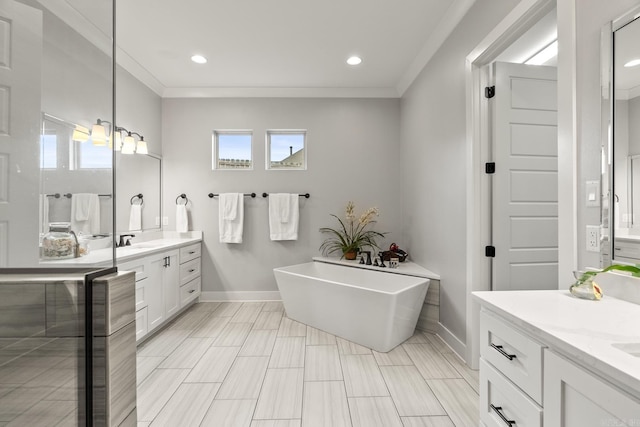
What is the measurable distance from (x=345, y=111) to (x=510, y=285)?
8.92 feet

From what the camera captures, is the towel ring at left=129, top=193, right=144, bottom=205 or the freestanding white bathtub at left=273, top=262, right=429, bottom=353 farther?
the towel ring at left=129, top=193, right=144, bottom=205

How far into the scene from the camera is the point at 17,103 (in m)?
0.79

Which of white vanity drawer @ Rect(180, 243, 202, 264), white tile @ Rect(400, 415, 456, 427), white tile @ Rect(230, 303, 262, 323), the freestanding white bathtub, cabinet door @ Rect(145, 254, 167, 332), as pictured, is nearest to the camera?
white tile @ Rect(400, 415, 456, 427)

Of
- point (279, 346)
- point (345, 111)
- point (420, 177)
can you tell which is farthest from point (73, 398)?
point (345, 111)

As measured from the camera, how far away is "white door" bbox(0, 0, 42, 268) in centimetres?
76

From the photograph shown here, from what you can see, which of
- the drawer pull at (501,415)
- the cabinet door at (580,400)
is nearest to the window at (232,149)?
the drawer pull at (501,415)

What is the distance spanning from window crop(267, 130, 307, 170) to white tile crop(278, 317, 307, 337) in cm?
196

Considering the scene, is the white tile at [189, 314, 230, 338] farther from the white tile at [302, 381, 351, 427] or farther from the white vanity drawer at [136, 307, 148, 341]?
the white tile at [302, 381, 351, 427]

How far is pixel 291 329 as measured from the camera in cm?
284

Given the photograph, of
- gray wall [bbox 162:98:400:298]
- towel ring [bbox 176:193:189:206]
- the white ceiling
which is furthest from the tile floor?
the white ceiling

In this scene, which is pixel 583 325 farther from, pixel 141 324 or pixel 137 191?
pixel 137 191

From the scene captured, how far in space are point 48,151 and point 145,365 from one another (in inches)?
79.3

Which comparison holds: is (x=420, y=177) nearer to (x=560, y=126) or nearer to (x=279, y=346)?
(x=560, y=126)

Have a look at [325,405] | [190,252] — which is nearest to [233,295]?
[190,252]
